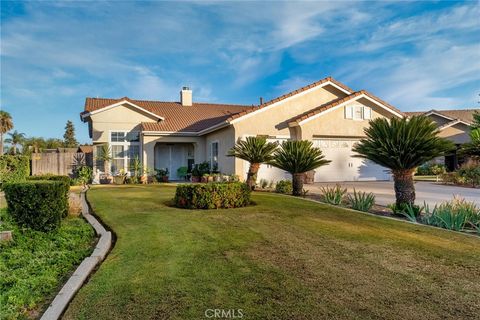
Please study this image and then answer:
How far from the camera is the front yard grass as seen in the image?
3.91 m

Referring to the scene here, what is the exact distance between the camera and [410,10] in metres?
12.5

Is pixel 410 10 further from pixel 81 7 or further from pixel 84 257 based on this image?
pixel 84 257

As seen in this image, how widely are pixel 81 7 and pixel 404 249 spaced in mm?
11993

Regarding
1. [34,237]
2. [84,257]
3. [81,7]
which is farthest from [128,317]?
[81,7]

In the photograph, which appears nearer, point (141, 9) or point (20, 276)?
point (20, 276)

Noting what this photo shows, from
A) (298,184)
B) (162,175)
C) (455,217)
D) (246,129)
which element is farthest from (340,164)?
(455,217)

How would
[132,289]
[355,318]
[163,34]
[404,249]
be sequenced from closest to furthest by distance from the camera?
1. [355,318]
2. [132,289]
3. [404,249]
4. [163,34]

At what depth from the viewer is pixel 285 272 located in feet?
15.0

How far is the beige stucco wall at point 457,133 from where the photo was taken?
29.4 metres

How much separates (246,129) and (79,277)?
14747 millimetres

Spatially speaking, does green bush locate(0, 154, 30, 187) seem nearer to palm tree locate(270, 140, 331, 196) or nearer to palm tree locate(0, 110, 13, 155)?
palm tree locate(270, 140, 331, 196)

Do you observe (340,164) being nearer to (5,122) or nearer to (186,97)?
(186,97)

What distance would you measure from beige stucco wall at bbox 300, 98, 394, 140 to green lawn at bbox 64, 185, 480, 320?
39.0 feet

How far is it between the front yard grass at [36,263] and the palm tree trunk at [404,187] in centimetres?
798
